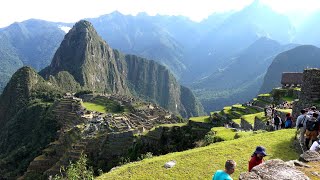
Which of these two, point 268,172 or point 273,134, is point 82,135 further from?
point 268,172

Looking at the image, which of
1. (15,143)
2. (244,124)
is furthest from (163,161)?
(15,143)

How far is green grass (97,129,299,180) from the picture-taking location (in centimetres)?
1484

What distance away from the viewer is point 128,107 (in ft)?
314

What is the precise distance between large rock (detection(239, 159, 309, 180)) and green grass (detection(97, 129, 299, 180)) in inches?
211

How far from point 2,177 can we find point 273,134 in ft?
208

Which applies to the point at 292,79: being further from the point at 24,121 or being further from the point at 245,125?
the point at 24,121

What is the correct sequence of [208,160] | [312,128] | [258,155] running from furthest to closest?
[208,160]
[312,128]
[258,155]

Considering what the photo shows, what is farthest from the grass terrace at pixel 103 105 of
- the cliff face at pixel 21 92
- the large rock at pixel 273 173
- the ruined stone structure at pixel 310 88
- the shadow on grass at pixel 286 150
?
the large rock at pixel 273 173

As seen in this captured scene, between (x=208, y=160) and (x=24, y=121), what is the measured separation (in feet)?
331

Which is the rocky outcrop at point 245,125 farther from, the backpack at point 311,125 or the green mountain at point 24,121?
the green mountain at point 24,121

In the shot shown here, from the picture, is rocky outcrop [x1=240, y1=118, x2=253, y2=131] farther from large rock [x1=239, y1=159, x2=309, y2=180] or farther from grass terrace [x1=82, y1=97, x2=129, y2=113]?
grass terrace [x1=82, y1=97, x2=129, y2=113]

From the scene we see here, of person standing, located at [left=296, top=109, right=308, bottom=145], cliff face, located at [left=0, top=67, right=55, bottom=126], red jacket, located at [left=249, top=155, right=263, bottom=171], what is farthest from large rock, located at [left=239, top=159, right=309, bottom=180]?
cliff face, located at [left=0, top=67, right=55, bottom=126]

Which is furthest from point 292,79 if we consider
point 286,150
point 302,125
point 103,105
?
point 103,105

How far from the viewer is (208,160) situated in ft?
51.9
